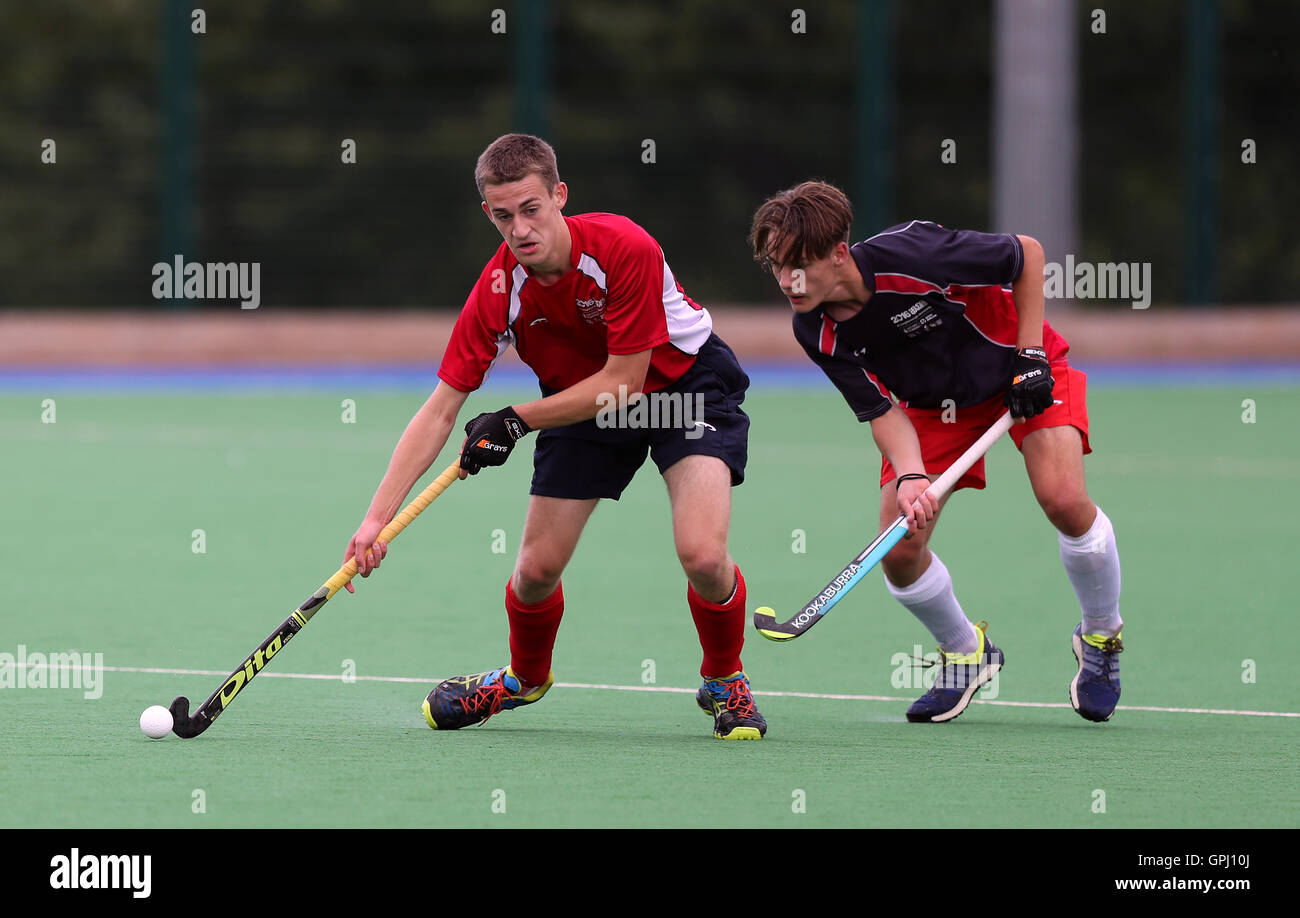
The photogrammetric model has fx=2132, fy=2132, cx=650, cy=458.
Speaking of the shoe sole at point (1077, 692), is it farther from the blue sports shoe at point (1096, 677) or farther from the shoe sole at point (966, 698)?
the shoe sole at point (966, 698)

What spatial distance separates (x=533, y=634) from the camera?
17.8ft

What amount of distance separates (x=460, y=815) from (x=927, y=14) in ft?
50.8

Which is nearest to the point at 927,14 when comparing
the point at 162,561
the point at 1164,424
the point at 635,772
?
the point at 1164,424

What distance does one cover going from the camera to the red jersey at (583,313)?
5.15m

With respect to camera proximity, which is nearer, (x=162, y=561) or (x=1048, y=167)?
(x=162, y=561)

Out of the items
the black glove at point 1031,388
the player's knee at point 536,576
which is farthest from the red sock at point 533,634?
the black glove at point 1031,388

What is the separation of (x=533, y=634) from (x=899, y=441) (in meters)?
1.06

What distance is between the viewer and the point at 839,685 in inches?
237

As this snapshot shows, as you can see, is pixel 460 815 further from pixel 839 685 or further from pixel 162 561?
pixel 162 561

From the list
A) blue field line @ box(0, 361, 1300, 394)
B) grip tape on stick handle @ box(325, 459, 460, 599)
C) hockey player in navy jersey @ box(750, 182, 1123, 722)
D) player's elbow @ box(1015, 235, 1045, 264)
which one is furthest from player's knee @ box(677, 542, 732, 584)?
blue field line @ box(0, 361, 1300, 394)

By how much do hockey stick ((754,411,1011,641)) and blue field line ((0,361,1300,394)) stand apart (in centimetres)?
990

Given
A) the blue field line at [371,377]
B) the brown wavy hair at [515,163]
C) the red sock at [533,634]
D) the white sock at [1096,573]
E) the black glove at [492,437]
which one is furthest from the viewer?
the blue field line at [371,377]

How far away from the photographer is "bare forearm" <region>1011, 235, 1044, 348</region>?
5496mm

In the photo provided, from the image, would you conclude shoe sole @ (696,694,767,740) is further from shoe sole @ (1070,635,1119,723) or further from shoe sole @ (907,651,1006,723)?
shoe sole @ (1070,635,1119,723)
